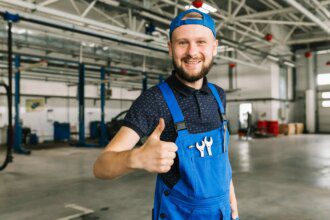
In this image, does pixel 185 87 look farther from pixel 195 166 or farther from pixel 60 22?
pixel 60 22

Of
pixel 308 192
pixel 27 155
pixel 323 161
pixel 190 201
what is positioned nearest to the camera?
pixel 190 201

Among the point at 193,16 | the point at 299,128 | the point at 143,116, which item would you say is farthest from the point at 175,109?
the point at 299,128

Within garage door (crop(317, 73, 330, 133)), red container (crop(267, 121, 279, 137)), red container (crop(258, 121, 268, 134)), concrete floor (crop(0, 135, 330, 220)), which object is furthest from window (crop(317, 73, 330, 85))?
concrete floor (crop(0, 135, 330, 220))

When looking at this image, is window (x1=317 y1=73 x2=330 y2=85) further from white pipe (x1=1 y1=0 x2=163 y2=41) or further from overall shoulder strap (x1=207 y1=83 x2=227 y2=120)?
overall shoulder strap (x1=207 y1=83 x2=227 y2=120)

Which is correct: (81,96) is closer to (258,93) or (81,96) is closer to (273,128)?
(273,128)

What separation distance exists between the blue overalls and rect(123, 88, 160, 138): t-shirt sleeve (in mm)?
81

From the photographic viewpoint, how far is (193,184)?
1.35 metres

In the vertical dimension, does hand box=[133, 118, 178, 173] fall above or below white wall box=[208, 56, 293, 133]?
below

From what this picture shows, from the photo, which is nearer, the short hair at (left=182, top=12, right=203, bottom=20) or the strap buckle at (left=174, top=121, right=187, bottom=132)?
the strap buckle at (left=174, top=121, right=187, bottom=132)

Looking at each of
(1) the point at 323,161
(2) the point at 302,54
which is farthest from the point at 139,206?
(2) the point at 302,54

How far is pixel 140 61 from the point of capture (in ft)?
62.9

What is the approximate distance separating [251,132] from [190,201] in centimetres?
1778

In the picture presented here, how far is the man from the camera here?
1.35 m

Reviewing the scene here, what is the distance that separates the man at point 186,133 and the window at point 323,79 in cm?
2287
